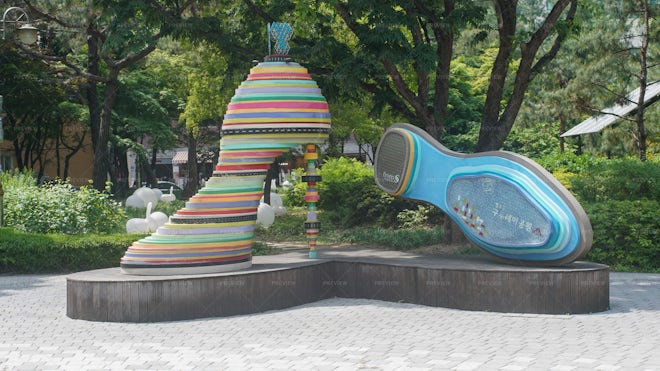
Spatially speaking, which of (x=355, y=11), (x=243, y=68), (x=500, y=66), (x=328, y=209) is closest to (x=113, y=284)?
(x=355, y=11)

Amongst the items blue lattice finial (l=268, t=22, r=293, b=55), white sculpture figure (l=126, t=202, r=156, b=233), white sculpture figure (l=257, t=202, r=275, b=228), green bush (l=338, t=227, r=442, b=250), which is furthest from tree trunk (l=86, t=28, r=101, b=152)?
blue lattice finial (l=268, t=22, r=293, b=55)

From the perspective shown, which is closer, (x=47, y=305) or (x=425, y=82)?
(x=47, y=305)

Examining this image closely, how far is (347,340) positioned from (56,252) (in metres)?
9.40

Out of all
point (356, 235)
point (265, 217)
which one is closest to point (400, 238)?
point (356, 235)

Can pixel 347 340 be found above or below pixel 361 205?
below

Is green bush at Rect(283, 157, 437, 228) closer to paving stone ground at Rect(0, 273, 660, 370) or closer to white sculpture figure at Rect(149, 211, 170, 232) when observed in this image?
white sculpture figure at Rect(149, 211, 170, 232)

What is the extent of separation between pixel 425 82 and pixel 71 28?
15.7 metres

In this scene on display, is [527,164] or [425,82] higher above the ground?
[425,82]

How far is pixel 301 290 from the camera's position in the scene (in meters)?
12.4

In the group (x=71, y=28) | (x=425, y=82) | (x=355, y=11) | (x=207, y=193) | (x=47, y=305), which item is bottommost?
(x=47, y=305)

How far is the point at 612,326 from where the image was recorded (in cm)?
1037

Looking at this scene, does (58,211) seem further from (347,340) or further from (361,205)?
(347,340)

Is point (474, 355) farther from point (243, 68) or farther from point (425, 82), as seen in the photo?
point (243, 68)

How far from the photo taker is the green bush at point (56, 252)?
55.7 ft
